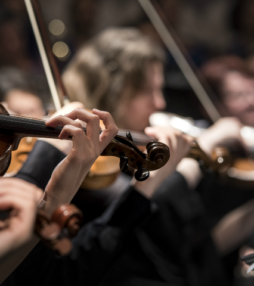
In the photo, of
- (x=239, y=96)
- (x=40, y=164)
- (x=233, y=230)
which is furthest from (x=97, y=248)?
(x=239, y=96)

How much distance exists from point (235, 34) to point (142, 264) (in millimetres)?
1616

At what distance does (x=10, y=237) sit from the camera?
0.82 feet

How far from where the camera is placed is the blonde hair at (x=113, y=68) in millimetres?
697

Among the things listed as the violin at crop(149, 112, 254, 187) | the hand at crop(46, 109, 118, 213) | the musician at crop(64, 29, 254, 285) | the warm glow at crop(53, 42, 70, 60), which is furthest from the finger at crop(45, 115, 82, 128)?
the warm glow at crop(53, 42, 70, 60)

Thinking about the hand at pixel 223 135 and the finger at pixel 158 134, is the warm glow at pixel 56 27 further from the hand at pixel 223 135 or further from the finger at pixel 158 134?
the finger at pixel 158 134

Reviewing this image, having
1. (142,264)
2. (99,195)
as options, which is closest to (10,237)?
(99,195)

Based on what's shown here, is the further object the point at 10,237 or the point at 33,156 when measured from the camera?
the point at 33,156

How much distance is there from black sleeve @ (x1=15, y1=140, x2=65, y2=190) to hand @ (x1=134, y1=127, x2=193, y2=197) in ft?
0.47

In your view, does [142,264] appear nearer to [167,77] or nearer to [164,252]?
[164,252]

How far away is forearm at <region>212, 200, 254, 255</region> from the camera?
1.14 m

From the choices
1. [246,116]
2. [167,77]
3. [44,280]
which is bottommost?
[246,116]

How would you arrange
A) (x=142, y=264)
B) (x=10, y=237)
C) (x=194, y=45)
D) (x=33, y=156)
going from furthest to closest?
(x=194, y=45)
(x=142, y=264)
(x=33, y=156)
(x=10, y=237)

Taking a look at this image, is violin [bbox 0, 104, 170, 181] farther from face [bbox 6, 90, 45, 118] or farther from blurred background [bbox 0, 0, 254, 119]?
blurred background [bbox 0, 0, 254, 119]

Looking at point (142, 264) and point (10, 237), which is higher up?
point (10, 237)
